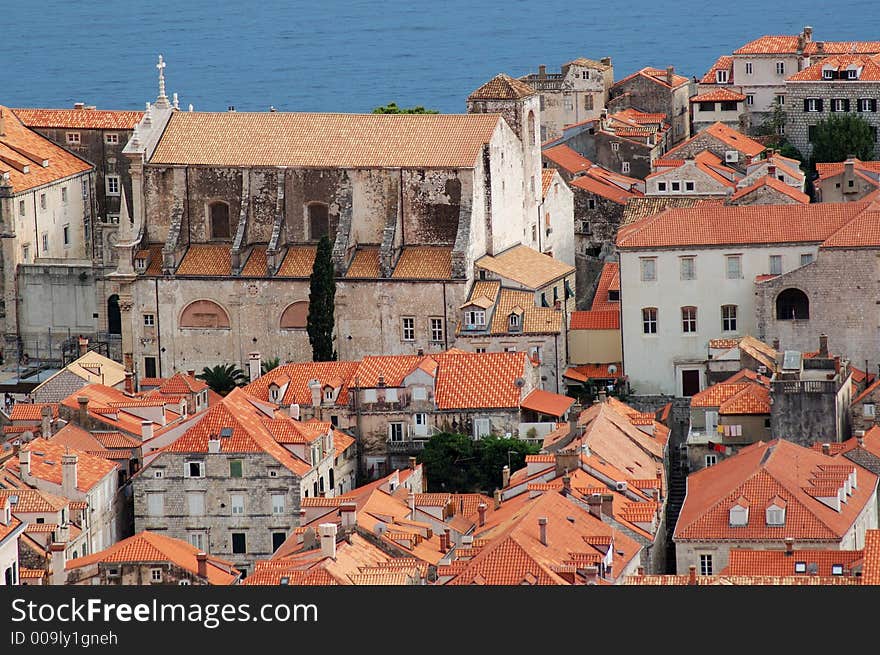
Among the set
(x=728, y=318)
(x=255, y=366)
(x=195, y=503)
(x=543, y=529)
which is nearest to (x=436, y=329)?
(x=255, y=366)

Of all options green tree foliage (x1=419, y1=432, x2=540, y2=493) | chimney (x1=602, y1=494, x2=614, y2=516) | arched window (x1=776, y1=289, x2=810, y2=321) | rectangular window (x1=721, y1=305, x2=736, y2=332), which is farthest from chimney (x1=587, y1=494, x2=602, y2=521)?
rectangular window (x1=721, y1=305, x2=736, y2=332)

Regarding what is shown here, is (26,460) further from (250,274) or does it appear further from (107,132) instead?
(107,132)

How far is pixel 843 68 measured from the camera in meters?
130

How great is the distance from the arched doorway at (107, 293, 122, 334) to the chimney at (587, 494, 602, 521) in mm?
30429

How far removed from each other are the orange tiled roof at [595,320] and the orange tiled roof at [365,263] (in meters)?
6.59

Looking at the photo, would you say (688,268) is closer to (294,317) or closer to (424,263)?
(424,263)

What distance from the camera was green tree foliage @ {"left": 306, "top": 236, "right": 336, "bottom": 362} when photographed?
9712 cm

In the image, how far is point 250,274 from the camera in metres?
99.9

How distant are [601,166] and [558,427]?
3497 cm

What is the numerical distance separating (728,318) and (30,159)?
91.7ft

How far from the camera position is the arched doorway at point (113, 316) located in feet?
343

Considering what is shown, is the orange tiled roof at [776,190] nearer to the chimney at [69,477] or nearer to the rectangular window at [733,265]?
the rectangular window at [733,265]

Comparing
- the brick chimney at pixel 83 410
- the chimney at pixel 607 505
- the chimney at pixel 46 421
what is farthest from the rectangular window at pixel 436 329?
the chimney at pixel 607 505

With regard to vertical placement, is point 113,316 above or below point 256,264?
below
